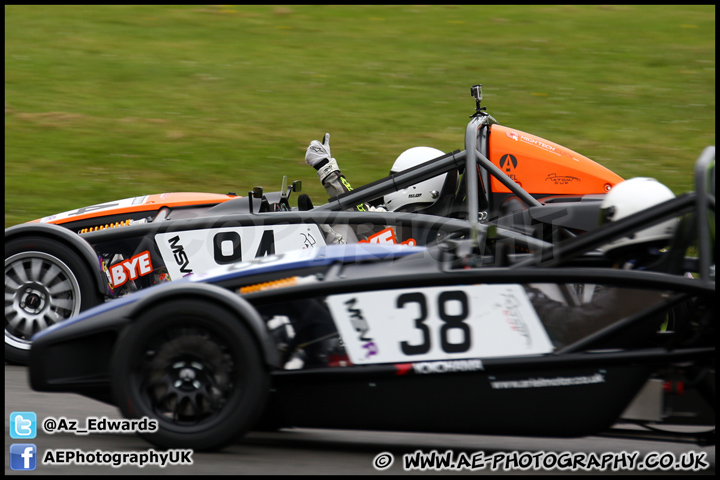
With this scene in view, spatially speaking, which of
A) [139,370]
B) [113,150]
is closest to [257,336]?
[139,370]

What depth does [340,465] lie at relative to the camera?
392 centimetres

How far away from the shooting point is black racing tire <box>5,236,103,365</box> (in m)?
5.47

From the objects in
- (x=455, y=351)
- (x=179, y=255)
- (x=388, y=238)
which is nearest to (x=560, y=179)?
(x=388, y=238)

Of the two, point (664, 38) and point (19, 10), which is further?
point (19, 10)

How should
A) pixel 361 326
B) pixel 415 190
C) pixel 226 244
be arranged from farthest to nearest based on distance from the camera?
pixel 415 190, pixel 226 244, pixel 361 326

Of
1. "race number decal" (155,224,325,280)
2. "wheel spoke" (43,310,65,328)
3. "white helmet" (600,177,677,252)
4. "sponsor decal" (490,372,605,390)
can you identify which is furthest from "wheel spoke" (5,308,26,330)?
"white helmet" (600,177,677,252)

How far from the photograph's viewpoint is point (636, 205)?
4.21 meters

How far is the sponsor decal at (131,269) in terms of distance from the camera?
570 centimetres

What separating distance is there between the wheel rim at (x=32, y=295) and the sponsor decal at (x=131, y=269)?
32cm

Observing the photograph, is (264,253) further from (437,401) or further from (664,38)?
(664,38)

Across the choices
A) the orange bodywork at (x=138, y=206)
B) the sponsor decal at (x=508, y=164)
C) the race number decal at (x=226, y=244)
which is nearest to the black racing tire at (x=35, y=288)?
the race number decal at (x=226, y=244)

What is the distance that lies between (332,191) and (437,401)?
292 centimetres

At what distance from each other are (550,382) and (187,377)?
1.50 m

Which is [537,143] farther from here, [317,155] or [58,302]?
[58,302]
